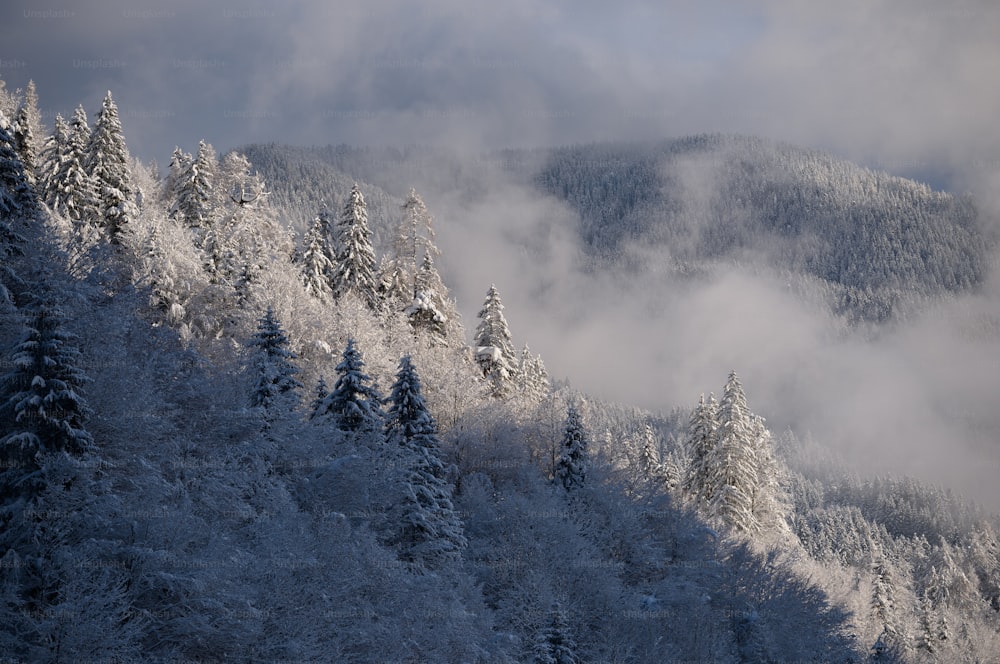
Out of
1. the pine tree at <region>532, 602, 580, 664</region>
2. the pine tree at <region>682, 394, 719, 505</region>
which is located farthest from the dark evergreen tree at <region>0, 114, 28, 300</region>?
the pine tree at <region>682, 394, 719, 505</region>

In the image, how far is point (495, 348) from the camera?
162 feet

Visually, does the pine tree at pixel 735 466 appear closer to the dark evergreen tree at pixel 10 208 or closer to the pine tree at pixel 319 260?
the pine tree at pixel 319 260

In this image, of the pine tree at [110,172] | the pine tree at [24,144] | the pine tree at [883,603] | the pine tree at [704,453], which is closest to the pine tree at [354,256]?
the pine tree at [110,172]

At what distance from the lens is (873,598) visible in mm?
54969

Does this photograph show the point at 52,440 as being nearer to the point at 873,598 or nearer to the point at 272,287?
the point at 272,287

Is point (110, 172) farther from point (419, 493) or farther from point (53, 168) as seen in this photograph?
point (419, 493)

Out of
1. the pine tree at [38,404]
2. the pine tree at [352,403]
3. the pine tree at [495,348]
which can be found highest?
the pine tree at [495,348]

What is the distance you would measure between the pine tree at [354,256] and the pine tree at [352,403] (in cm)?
2041

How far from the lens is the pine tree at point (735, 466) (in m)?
43.4

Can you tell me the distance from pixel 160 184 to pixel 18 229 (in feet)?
179

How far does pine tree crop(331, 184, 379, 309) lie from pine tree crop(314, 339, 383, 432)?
20.4 meters

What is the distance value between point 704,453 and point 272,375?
3182cm

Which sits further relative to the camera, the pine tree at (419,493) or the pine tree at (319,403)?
the pine tree at (319,403)

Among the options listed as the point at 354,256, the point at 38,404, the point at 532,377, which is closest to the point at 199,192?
the point at 354,256
